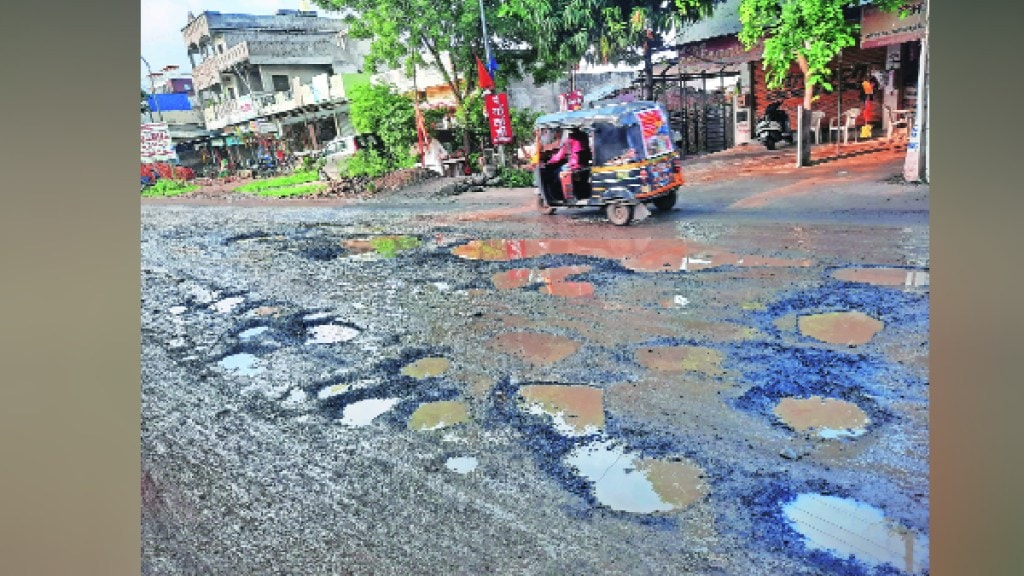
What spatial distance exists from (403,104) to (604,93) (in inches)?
29.0

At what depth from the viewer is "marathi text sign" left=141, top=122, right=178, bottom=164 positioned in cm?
226

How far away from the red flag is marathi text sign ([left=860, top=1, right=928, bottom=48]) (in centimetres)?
123

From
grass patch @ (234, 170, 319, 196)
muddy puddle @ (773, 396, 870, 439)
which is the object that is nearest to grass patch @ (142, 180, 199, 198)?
grass patch @ (234, 170, 319, 196)

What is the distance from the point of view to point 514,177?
2.79 m

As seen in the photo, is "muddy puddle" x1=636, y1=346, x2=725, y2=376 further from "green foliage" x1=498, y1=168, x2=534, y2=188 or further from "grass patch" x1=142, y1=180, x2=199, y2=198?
"grass patch" x1=142, y1=180, x2=199, y2=198

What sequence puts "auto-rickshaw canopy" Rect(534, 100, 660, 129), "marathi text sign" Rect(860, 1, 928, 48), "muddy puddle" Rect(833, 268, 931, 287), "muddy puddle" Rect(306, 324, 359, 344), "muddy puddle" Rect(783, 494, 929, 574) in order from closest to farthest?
1. "muddy puddle" Rect(783, 494, 929, 574)
2. "marathi text sign" Rect(860, 1, 928, 48)
3. "muddy puddle" Rect(833, 268, 931, 287)
4. "muddy puddle" Rect(306, 324, 359, 344)
5. "auto-rickshaw canopy" Rect(534, 100, 660, 129)

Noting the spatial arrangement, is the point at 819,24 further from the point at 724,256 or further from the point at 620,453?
the point at 620,453

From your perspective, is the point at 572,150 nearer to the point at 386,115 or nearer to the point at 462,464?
the point at 386,115

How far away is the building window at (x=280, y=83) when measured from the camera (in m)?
2.42

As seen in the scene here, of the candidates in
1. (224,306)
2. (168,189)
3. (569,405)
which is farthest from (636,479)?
(168,189)

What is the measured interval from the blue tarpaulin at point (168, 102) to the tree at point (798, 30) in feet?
6.19

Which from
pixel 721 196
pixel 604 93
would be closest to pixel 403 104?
pixel 604 93

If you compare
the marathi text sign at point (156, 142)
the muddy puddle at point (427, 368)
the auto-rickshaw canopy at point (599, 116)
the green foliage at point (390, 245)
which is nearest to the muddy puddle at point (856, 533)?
the muddy puddle at point (427, 368)

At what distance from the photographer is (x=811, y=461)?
74.7 inches
